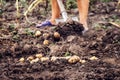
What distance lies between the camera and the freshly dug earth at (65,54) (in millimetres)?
2902

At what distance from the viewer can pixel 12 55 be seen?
3479 millimetres

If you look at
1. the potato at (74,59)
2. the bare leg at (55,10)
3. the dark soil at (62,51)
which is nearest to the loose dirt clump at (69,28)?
the dark soil at (62,51)

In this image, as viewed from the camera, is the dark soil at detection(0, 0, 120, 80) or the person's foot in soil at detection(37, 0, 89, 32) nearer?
the dark soil at detection(0, 0, 120, 80)

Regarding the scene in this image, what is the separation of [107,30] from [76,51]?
639 mm

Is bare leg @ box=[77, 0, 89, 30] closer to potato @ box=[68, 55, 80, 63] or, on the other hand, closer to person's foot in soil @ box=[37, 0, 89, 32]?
person's foot in soil @ box=[37, 0, 89, 32]

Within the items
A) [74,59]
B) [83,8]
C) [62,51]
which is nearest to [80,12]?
[83,8]

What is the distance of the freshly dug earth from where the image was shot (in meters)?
2.90

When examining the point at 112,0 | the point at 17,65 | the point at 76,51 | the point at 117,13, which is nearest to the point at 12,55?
the point at 17,65

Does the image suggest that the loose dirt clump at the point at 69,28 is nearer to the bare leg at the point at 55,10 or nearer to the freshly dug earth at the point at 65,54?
the freshly dug earth at the point at 65,54

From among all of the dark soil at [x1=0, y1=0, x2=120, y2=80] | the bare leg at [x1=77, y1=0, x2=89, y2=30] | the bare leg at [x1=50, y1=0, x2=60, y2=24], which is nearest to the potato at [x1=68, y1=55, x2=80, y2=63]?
the dark soil at [x1=0, y1=0, x2=120, y2=80]

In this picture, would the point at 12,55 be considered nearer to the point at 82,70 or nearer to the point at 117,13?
the point at 82,70

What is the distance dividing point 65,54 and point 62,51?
2.8 inches

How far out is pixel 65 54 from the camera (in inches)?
135

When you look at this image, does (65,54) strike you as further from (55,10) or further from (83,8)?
(55,10)
